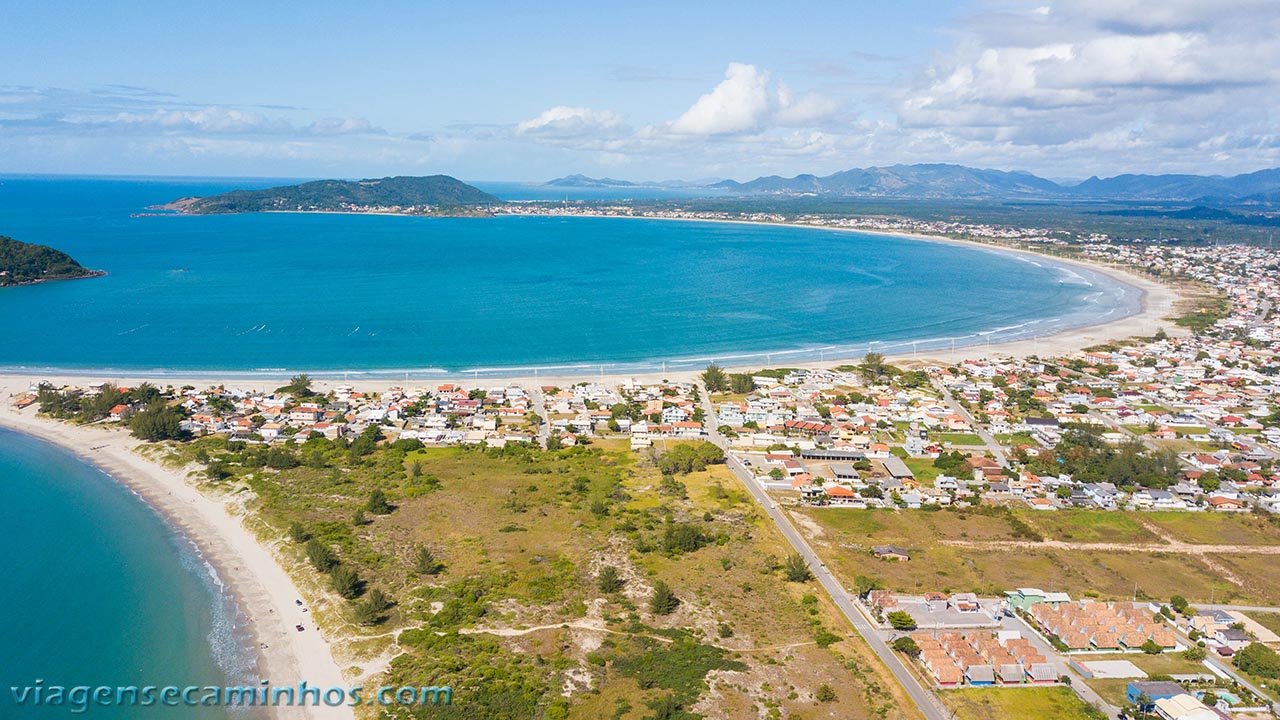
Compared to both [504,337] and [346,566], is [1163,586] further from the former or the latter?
[504,337]

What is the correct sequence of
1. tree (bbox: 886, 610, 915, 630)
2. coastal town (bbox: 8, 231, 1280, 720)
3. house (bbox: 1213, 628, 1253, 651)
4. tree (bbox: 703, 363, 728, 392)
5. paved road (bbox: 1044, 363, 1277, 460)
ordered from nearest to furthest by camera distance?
coastal town (bbox: 8, 231, 1280, 720)
house (bbox: 1213, 628, 1253, 651)
tree (bbox: 886, 610, 915, 630)
paved road (bbox: 1044, 363, 1277, 460)
tree (bbox: 703, 363, 728, 392)

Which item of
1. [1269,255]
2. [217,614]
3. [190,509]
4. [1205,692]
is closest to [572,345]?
[190,509]

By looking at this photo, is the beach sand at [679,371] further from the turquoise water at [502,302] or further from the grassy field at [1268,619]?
the grassy field at [1268,619]

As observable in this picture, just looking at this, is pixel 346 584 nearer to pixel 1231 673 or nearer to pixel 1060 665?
pixel 1060 665

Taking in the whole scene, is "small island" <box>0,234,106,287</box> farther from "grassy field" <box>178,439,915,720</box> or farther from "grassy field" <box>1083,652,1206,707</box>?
"grassy field" <box>1083,652,1206,707</box>

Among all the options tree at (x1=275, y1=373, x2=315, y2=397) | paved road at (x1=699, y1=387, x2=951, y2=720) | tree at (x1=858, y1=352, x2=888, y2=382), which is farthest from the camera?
tree at (x1=858, y1=352, x2=888, y2=382)

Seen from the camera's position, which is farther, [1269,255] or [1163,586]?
[1269,255]

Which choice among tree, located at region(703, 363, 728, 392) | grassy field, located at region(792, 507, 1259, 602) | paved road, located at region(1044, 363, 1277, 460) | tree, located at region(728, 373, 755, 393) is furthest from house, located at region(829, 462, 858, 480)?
paved road, located at region(1044, 363, 1277, 460)
